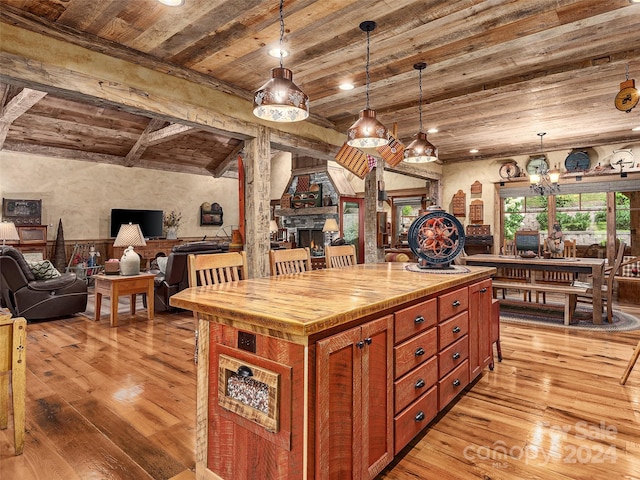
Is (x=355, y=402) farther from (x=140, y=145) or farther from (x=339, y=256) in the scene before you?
(x=140, y=145)

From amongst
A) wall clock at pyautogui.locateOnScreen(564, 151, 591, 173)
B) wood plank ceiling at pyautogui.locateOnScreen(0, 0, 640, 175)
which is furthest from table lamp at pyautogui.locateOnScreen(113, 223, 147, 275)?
wall clock at pyautogui.locateOnScreen(564, 151, 591, 173)

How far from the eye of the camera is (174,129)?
7324mm

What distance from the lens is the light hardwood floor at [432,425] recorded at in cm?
185

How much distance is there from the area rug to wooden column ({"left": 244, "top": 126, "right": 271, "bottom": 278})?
3163 mm

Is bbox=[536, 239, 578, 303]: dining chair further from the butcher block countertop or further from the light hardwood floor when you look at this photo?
the butcher block countertop

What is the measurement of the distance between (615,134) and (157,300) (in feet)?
25.4

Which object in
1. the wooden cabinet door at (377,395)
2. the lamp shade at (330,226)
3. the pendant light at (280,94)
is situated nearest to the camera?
the wooden cabinet door at (377,395)

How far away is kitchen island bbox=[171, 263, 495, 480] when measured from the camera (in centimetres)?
132

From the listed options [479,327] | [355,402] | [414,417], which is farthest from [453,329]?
[355,402]

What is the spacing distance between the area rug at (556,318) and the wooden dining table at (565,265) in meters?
0.19

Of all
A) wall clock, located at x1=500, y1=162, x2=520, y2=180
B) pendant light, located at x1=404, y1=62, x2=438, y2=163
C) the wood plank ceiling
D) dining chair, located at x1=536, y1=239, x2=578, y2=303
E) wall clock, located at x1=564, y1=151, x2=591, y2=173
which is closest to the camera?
the wood plank ceiling

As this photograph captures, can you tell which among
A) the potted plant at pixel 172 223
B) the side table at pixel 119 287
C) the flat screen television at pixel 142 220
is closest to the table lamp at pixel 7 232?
the side table at pixel 119 287

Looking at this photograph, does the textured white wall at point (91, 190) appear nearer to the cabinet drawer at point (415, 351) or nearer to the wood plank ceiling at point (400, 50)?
the wood plank ceiling at point (400, 50)

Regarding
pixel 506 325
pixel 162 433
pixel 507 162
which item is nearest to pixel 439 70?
pixel 506 325
